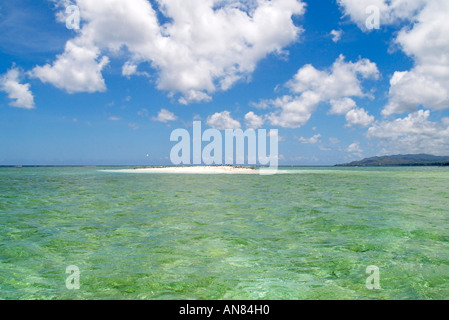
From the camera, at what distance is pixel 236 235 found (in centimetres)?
1177

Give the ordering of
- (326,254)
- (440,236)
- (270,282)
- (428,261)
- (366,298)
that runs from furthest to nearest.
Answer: (440,236) → (326,254) → (428,261) → (270,282) → (366,298)

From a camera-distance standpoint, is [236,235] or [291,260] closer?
[291,260]

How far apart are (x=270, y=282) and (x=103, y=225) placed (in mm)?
9762

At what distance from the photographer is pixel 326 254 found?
30.4 ft

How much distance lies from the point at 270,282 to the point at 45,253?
7718 mm

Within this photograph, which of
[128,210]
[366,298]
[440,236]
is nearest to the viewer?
[366,298]

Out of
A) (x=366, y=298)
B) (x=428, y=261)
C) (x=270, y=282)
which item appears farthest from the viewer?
(x=428, y=261)

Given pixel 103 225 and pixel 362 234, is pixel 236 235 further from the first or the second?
pixel 103 225
